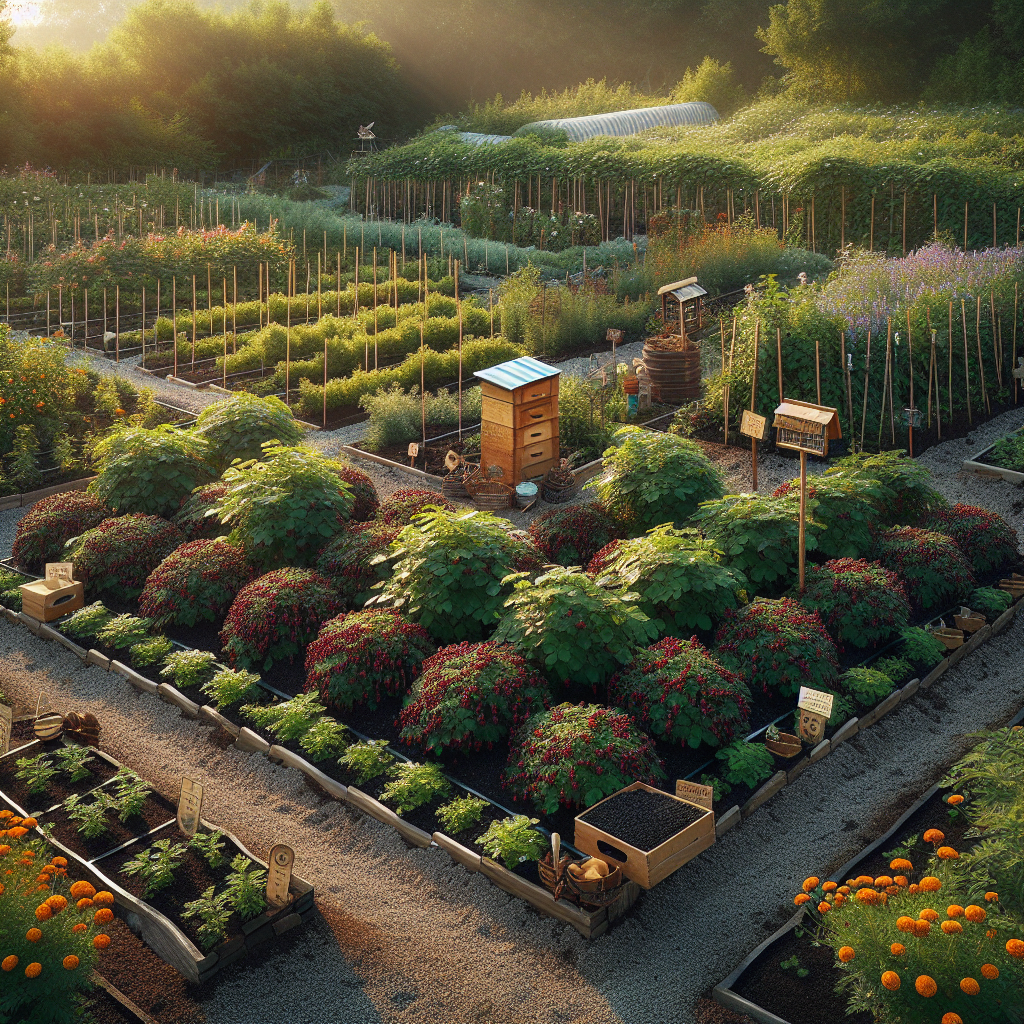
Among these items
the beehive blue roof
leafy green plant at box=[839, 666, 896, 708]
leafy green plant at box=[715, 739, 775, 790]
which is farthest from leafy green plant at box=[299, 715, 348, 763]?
the beehive blue roof

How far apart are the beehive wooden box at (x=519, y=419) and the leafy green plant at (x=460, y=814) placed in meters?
4.80

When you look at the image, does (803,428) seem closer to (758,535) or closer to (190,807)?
(758,535)

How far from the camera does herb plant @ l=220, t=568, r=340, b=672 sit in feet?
24.6

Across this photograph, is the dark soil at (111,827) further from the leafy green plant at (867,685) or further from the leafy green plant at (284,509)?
the leafy green plant at (867,685)

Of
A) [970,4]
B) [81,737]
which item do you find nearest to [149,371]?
Answer: [81,737]

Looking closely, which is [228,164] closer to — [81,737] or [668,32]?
[668,32]

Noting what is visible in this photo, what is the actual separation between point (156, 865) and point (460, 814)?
1.63 meters

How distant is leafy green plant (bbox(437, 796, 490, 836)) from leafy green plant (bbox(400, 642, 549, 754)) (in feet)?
1.33

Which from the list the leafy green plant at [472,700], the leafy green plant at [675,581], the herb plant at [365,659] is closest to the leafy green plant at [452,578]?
the herb plant at [365,659]

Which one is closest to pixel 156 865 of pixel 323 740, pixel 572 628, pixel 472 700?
pixel 323 740

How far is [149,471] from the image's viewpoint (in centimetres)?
940

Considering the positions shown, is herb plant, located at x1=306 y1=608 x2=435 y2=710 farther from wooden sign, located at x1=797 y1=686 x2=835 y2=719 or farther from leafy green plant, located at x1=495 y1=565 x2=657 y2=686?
wooden sign, located at x1=797 y1=686 x2=835 y2=719

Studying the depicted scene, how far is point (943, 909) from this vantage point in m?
4.59

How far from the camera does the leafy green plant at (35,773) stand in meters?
6.33
